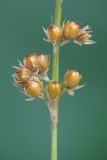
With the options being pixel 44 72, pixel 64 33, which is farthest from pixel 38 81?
pixel 64 33

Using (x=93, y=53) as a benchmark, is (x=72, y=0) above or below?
above

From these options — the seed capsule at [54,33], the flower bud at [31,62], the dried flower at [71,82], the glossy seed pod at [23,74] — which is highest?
the seed capsule at [54,33]

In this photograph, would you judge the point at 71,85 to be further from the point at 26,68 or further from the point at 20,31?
the point at 20,31

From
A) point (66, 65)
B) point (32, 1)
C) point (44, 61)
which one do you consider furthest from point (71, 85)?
point (32, 1)

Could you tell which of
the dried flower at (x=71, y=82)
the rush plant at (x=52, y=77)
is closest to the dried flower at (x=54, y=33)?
the rush plant at (x=52, y=77)

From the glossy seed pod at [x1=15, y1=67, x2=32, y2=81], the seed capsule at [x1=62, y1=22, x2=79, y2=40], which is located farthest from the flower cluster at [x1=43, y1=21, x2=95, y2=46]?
the glossy seed pod at [x1=15, y1=67, x2=32, y2=81]

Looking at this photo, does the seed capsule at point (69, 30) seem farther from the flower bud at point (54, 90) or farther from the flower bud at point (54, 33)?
the flower bud at point (54, 90)

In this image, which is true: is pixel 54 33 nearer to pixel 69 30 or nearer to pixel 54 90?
Result: pixel 69 30
